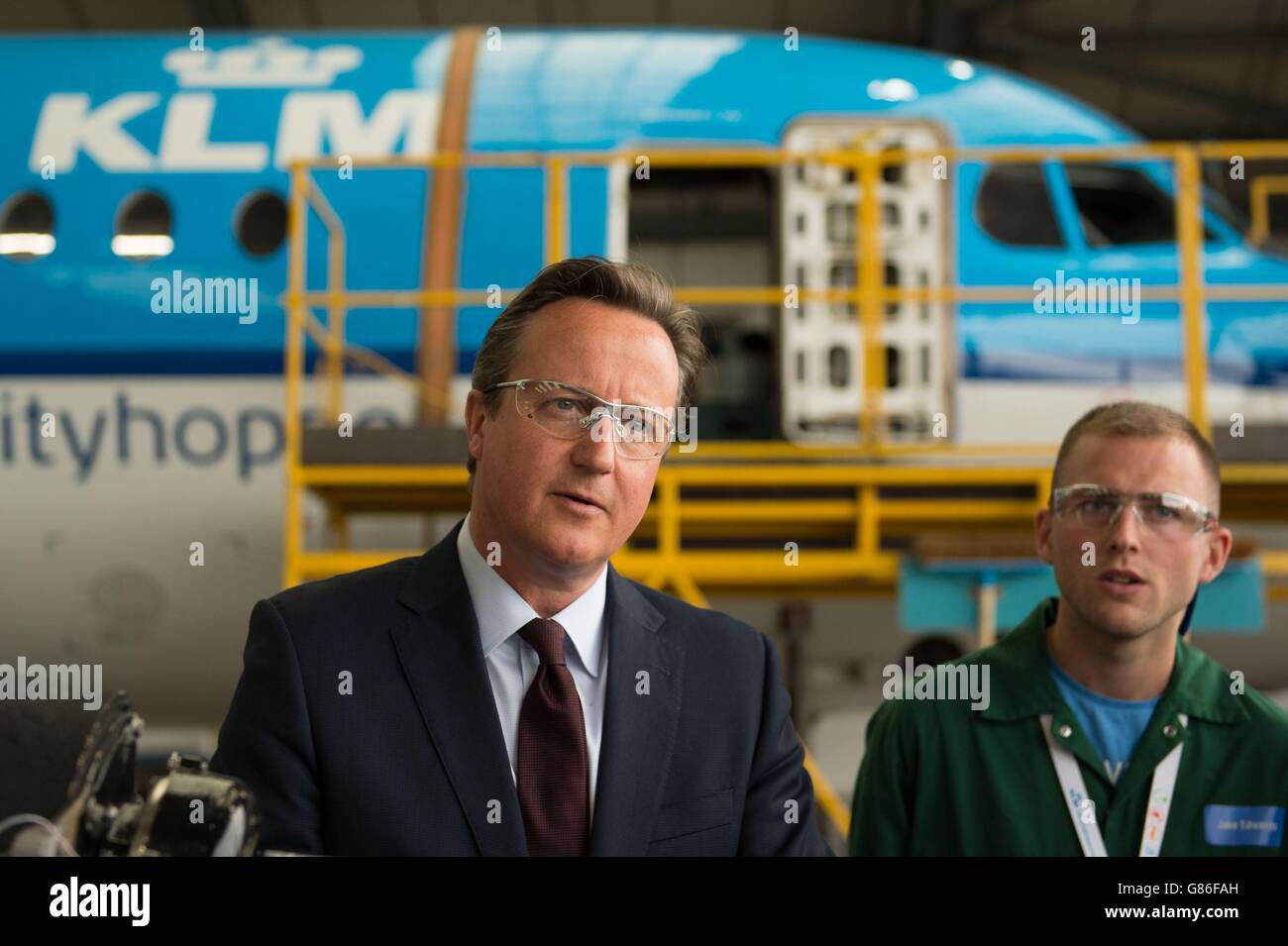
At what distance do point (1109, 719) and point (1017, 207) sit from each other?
473 cm

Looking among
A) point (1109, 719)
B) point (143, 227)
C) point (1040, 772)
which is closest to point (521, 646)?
point (1040, 772)

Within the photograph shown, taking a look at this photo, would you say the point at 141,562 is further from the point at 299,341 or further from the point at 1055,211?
the point at 1055,211

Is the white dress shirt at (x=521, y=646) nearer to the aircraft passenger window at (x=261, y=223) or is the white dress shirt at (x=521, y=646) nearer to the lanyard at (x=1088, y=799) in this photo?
the lanyard at (x=1088, y=799)

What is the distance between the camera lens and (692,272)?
1324cm

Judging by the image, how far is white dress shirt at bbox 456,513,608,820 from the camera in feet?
5.95

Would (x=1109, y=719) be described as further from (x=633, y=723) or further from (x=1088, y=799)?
(x=633, y=723)

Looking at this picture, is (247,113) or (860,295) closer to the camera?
(860,295)

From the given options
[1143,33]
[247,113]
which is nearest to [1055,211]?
[247,113]

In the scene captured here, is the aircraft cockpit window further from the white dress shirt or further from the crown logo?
the white dress shirt

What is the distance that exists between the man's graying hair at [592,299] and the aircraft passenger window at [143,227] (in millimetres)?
5045

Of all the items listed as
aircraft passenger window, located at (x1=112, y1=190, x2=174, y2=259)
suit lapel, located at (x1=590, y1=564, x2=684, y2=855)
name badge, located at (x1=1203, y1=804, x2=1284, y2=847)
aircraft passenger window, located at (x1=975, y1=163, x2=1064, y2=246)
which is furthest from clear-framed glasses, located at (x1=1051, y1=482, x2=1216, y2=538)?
aircraft passenger window, located at (x1=112, y1=190, x2=174, y2=259)

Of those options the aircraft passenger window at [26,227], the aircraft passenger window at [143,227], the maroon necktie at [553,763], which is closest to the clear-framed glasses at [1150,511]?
the maroon necktie at [553,763]

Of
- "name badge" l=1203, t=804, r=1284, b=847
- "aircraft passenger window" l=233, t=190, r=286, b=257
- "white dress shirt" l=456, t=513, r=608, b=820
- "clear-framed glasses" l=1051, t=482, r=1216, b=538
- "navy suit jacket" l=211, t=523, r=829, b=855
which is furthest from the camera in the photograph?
"aircraft passenger window" l=233, t=190, r=286, b=257
